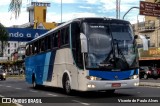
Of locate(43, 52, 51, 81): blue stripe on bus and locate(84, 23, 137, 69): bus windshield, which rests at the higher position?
locate(84, 23, 137, 69): bus windshield

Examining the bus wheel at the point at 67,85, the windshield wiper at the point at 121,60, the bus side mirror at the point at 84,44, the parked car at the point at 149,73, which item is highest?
the bus side mirror at the point at 84,44

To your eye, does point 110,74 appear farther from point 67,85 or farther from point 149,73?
point 149,73

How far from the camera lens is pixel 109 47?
56.6 feet

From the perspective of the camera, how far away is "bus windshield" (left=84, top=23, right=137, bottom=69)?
1702 cm

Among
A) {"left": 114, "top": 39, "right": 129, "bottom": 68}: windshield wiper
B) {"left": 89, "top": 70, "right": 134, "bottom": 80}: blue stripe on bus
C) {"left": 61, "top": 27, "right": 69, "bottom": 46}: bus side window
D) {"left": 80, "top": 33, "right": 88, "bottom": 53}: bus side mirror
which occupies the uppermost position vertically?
{"left": 61, "top": 27, "right": 69, "bottom": 46}: bus side window

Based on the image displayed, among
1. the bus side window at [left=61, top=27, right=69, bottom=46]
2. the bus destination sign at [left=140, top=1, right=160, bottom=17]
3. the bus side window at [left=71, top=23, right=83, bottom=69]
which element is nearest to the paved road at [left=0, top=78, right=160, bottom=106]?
the bus side window at [left=71, top=23, right=83, bottom=69]

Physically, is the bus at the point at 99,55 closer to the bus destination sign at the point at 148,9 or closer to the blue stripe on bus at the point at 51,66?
the blue stripe on bus at the point at 51,66

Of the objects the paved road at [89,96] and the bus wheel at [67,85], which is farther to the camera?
the bus wheel at [67,85]

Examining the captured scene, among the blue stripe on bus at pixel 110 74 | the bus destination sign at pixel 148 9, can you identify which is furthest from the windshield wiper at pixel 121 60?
the bus destination sign at pixel 148 9

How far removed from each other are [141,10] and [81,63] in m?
19.4

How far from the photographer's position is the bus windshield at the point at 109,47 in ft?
55.8

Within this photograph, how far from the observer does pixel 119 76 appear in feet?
56.7

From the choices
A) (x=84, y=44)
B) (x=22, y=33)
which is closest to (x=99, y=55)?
(x=84, y=44)

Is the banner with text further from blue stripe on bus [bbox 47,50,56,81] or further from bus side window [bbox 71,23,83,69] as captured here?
bus side window [bbox 71,23,83,69]
